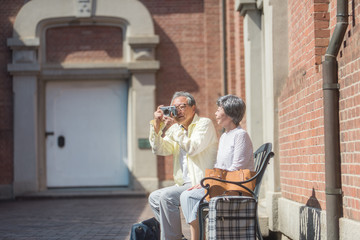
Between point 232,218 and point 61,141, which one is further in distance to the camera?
point 61,141

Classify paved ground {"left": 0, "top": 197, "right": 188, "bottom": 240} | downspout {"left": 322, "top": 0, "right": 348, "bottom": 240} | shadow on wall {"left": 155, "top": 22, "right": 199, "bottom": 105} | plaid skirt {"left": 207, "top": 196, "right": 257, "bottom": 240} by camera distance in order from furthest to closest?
shadow on wall {"left": 155, "top": 22, "right": 199, "bottom": 105}
paved ground {"left": 0, "top": 197, "right": 188, "bottom": 240}
downspout {"left": 322, "top": 0, "right": 348, "bottom": 240}
plaid skirt {"left": 207, "top": 196, "right": 257, "bottom": 240}

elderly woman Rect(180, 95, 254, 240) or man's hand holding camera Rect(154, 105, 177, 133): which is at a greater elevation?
man's hand holding camera Rect(154, 105, 177, 133)

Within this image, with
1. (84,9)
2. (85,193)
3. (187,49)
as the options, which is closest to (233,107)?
(85,193)

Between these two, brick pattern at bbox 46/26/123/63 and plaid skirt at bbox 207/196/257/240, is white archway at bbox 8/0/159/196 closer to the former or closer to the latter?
brick pattern at bbox 46/26/123/63

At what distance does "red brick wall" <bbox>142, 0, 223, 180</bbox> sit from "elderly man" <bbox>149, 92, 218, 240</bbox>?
7321mm

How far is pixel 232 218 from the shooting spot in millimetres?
4578

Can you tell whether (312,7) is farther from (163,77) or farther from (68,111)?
(68,111)

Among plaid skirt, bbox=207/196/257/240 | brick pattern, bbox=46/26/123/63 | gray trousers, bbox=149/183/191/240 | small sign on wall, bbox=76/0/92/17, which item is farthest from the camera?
brick pattern, bbox=46/26/123/63

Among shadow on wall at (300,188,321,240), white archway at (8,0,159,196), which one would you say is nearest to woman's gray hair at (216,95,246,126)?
shadow on wall at (300,188,321,240)

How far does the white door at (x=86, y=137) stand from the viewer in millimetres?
13305

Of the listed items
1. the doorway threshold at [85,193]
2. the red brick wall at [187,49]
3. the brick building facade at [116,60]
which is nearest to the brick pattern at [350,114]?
the brick building facade at [116,60]

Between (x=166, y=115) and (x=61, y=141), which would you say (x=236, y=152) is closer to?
(x=166, y=115)

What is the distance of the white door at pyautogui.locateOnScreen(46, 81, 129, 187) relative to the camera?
13305 mm

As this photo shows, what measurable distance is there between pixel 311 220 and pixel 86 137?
8.45 meters
